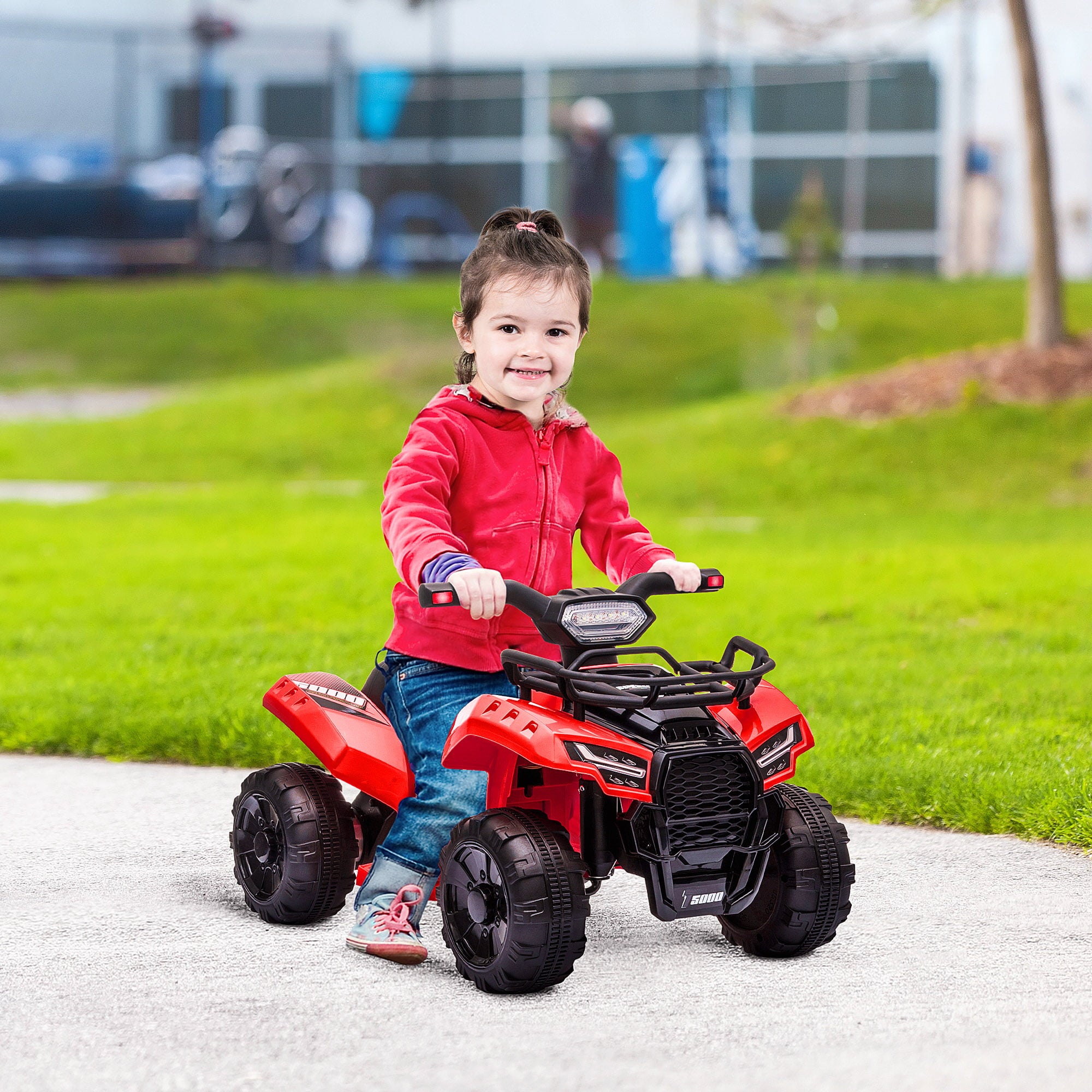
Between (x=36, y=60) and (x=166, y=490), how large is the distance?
1436 centimetres

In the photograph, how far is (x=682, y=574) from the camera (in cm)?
336

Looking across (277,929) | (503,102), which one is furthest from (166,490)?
(503,102)

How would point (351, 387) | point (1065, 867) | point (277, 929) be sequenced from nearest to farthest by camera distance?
point (277, 929)
point (1065, 867)
point (351, 387)

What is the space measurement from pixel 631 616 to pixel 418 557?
44 cm

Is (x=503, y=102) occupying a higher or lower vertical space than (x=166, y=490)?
higher

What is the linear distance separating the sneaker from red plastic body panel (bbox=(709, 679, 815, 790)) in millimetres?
750

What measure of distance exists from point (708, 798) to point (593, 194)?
69.6 ft

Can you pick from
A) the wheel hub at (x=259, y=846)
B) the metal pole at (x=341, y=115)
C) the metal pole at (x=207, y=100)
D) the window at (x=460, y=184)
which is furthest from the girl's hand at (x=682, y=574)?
the window at (x=460, y=184)

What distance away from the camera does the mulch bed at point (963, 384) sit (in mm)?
12117

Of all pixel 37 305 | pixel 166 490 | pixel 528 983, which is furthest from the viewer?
pixel 37 305

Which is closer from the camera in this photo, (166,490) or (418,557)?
(418,557)

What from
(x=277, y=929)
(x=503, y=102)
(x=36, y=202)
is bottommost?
(x=277, y=929)

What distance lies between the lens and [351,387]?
15.9 m

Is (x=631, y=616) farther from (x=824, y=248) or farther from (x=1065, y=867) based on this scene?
(x=824, y=248)
